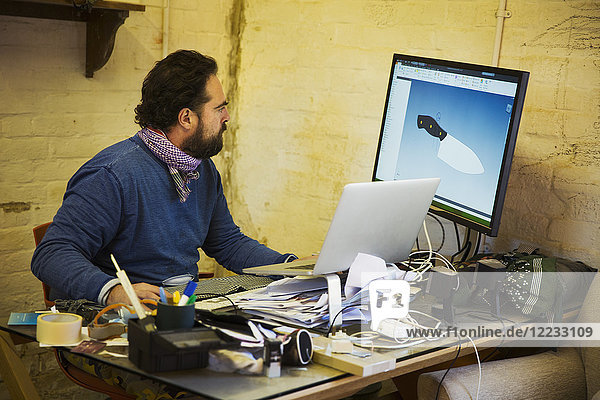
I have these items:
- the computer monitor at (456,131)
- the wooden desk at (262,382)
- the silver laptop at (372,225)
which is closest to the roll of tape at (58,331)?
the wooden desk at (262,382)

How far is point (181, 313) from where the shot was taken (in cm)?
135

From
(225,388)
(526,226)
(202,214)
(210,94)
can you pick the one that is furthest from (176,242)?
(526,226)

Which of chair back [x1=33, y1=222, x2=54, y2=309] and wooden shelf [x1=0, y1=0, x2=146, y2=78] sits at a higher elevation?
wooden shelf [x1=0, y1=0, x2=146, y2=78]

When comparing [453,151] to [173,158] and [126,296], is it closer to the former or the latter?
[173,158]

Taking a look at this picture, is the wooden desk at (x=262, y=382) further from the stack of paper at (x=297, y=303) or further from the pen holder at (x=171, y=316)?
the stack of paper at (x=297, y=303)

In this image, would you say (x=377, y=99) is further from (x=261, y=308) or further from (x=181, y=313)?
(x=181, y=313)

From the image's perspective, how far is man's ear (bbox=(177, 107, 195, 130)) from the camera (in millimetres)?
2090

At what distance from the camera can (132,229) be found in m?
1.97

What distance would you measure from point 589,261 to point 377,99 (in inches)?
38.5

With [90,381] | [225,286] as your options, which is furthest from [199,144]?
[90,381]

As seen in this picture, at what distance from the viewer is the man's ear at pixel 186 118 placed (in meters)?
2.09

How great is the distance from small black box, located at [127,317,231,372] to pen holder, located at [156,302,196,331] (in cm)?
2

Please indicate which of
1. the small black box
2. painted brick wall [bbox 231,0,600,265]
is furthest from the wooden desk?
painted brick wall [bbox 231,0,600,265]

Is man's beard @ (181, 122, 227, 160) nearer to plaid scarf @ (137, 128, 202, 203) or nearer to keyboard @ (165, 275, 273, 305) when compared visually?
plaid scarf @ (137, 128, 202, 203)
